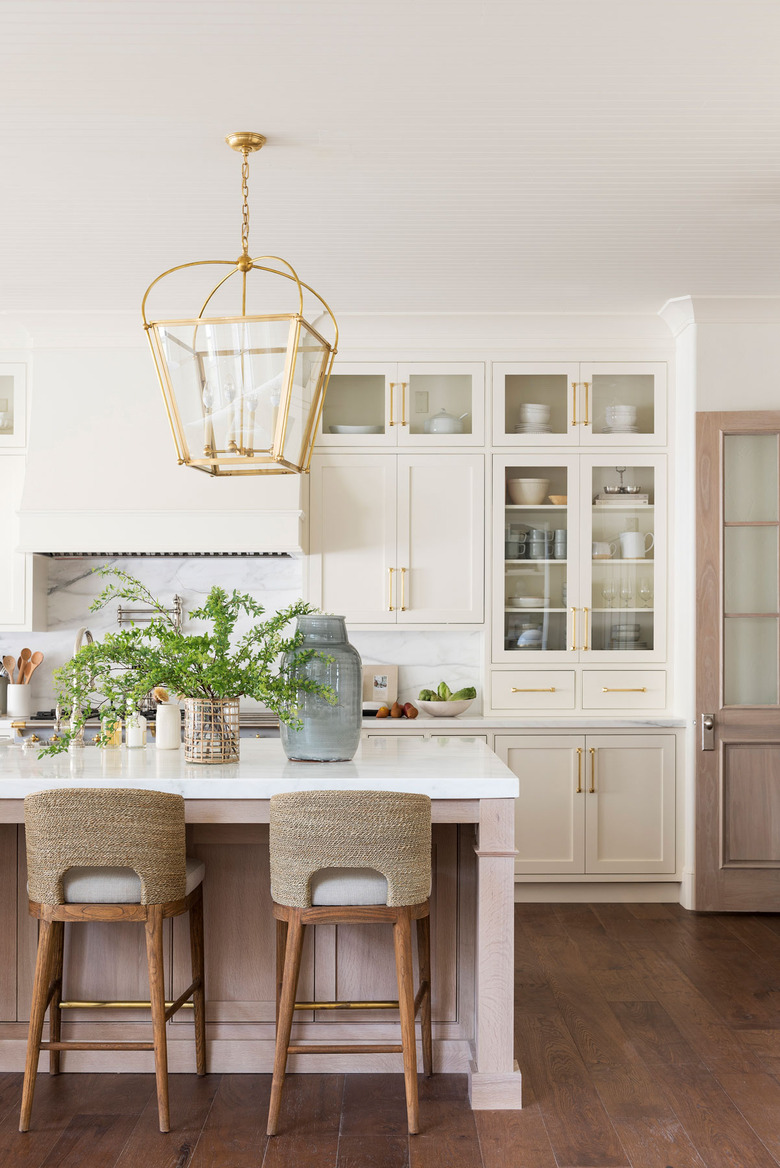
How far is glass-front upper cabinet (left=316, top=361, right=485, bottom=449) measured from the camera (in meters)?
4.81

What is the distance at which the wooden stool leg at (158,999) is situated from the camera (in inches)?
96.9

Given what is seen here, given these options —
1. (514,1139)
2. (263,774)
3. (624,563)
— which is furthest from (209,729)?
(624,563)

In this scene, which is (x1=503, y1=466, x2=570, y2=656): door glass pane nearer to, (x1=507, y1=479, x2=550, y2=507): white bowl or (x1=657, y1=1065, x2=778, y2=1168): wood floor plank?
(x1=507, y1=479, x2=550, y2=507): white bowl

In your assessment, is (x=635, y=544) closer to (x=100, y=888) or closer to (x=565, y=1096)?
(x=565, y=1096)

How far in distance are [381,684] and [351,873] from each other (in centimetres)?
251

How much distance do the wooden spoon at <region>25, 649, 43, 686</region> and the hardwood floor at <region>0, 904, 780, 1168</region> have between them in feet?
7.81

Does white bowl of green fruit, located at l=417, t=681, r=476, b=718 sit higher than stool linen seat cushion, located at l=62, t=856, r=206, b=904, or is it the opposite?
white bowl of green fruit, located at l=417, t=681, r=476, b=718

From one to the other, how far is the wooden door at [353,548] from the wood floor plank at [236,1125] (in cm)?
240

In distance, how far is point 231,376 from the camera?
235 centimetres

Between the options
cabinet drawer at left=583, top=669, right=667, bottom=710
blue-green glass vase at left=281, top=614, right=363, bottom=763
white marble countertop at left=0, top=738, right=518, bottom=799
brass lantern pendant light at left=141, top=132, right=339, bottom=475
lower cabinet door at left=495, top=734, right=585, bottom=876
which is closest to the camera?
brass lantern pendant light at left=141, top=132, right=339, bottom=475

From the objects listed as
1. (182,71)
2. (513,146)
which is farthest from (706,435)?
(182,71)

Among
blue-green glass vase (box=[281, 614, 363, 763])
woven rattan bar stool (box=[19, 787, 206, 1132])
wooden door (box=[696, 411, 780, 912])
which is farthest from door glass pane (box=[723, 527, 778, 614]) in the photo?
woven rattan bar stool (box=[19, 787, 206, 1132])

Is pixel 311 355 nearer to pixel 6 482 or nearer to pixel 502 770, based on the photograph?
pixel 502 770

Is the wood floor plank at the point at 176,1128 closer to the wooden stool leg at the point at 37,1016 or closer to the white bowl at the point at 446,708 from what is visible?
the wooden stool leg at the point at 37,1016
